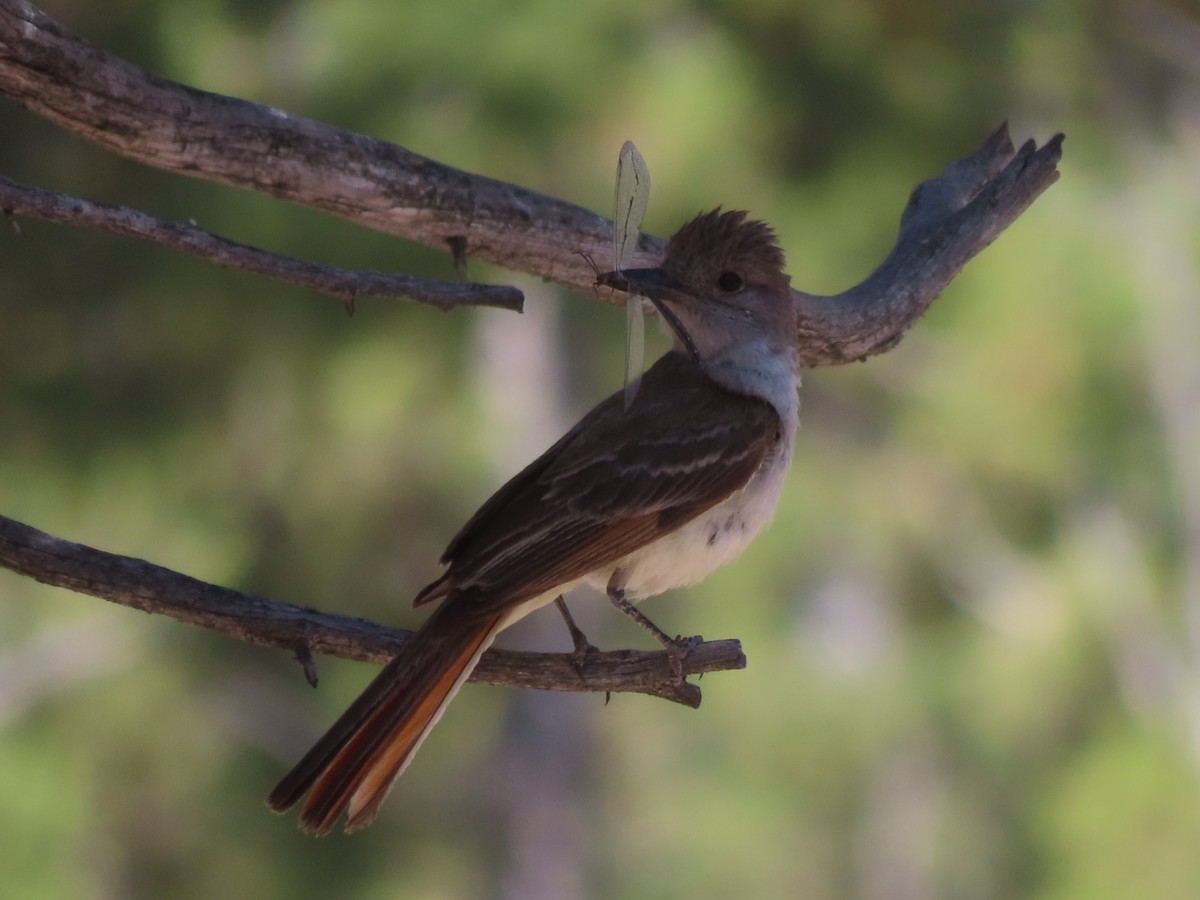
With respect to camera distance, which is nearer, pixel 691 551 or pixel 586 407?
pixel 691 551

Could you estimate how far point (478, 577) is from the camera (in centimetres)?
394

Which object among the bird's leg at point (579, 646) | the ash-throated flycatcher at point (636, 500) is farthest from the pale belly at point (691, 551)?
the bird's leg at point (579, 646)

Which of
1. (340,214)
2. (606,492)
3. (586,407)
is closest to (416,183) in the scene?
(340,214)

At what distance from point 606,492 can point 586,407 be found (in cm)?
518

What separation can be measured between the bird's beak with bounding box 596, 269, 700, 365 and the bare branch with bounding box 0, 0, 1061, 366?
23 cm

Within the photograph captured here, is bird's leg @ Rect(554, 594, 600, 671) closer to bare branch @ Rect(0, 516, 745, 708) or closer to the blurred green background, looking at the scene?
bare branch @ Rect(0, 516, 745, 708)

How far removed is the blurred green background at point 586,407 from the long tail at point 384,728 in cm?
388

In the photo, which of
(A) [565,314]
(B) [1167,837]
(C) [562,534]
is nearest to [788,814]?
(B) [1167,837]

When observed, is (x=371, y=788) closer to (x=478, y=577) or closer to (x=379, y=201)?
(x=478, y=577)

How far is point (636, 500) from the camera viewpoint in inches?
165

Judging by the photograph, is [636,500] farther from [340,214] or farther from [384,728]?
[340,214]

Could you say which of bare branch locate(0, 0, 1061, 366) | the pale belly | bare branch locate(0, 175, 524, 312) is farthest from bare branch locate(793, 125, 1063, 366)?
bare branch locate(0, 175, 524, 312)

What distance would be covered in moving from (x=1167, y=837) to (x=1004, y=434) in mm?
2210

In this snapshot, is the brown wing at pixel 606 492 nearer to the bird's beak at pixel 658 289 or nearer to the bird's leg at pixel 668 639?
the bird's leg at pixel 668 639
